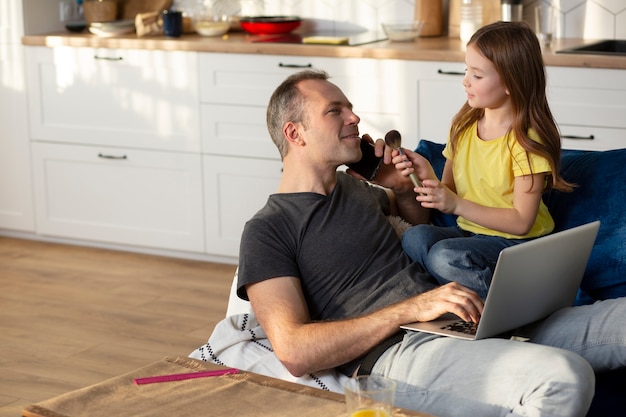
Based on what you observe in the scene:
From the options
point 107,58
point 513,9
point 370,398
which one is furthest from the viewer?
point 107,58

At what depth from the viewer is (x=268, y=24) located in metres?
4.74

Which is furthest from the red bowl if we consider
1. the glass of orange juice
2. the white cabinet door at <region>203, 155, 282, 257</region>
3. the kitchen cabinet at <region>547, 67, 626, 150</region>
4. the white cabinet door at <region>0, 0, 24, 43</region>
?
the glass of orange juice

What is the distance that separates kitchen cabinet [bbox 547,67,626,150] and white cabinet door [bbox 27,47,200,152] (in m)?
1.60

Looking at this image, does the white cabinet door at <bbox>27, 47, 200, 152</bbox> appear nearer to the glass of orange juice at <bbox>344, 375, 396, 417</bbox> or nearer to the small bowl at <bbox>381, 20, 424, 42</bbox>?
the small bowl at <bbox>381, 20, 424, 42</bbox>

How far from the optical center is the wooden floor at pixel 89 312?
11.6ft

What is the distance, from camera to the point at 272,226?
2471 mm

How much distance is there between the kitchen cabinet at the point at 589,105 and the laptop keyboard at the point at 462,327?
1.86 metres

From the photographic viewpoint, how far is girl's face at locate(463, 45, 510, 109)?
258 cm

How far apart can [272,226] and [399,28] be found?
2228 mm

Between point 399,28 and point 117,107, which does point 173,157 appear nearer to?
point 117,107

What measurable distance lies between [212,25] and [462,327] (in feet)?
9.44

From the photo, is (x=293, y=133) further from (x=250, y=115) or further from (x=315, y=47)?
(x=250, y=115)

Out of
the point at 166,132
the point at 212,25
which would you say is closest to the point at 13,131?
the point at 166,132

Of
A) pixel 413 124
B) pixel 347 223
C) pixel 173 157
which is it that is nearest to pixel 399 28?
pixel 413 124
